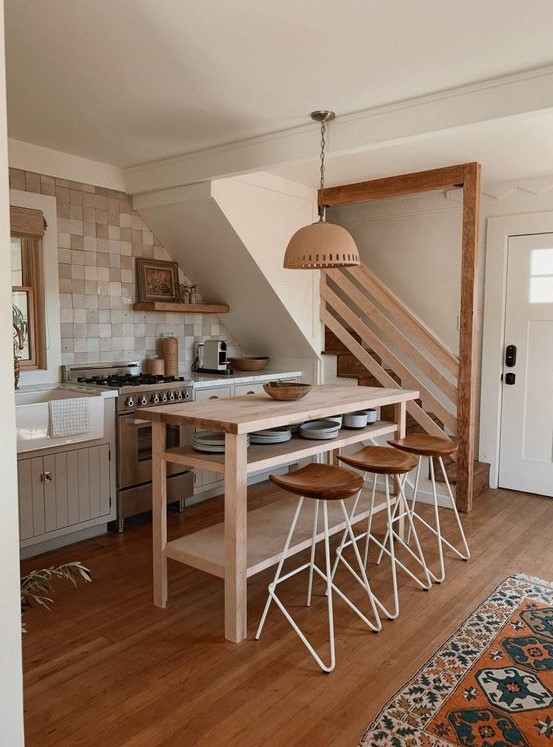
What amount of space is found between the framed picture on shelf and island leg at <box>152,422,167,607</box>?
202cm

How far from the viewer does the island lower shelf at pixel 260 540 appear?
2600 millimetres

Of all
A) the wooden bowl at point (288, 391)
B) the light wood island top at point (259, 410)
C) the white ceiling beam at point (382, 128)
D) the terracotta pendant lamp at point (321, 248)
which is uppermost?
the white ceiling beam at point (382, 128)

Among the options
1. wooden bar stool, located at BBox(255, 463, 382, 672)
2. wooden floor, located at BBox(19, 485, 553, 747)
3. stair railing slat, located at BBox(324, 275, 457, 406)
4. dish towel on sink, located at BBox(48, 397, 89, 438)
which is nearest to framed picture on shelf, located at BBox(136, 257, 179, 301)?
dish towel on sink, located at BBox(48, 397, 89, 438)

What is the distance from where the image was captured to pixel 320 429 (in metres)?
3.05

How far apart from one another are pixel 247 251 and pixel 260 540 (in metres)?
2.31

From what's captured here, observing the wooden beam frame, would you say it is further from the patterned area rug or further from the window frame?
the window frame

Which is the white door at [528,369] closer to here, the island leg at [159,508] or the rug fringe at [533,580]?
the rug fringe at [533,580]

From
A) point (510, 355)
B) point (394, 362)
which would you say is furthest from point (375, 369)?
point (510, 355)

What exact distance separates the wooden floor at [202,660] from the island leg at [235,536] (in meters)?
0.12

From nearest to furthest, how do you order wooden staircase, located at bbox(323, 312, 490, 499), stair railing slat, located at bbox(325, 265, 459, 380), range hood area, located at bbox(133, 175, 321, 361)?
range hood area, located at bbox(133, 175, 321, 361)
stair railing slat, located at bbox(325, 265, 459, 380)
wooden staircase, located at bbox(323, 312, 490, 499)

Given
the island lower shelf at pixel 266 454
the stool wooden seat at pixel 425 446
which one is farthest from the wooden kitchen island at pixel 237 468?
the stool wooden seat at pixel 425 446

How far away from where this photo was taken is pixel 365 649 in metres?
2.44

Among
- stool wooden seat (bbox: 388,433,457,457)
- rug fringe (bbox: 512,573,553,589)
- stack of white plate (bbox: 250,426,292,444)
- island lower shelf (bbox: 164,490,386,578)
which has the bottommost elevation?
rug fringe (bbox: 512,573,553,589)

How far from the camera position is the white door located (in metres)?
4.57
